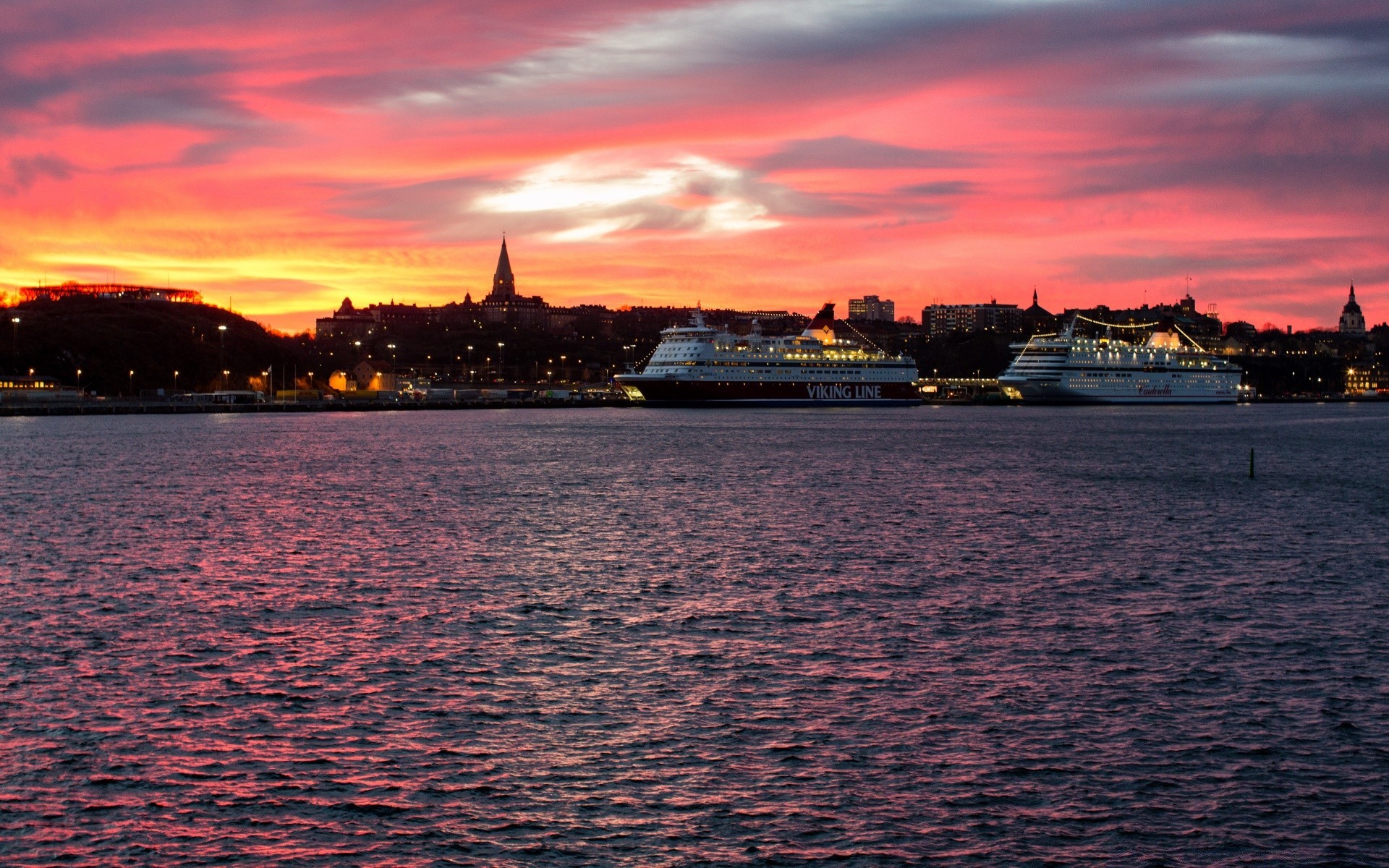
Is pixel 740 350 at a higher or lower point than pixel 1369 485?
higher

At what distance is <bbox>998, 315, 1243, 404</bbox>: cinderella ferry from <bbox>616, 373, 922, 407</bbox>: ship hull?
2145cm

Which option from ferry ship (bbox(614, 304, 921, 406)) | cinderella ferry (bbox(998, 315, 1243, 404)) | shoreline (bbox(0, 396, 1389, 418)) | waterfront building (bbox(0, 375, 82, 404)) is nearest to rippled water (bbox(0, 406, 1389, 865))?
shoreline (bbox(0, 396, 1389, 418))

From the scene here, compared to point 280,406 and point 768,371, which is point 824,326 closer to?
point 768,371

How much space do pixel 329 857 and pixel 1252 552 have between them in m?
26.4

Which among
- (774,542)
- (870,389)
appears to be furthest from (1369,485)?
(870,389)

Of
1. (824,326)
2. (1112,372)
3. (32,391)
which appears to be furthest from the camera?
(1112,372)

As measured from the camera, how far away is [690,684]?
57.2 feet

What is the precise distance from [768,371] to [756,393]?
122 inches

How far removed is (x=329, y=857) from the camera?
11297 mm

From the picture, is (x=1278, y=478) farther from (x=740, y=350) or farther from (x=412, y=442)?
(x=740, y=350)

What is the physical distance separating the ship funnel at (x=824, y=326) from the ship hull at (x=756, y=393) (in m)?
7.31

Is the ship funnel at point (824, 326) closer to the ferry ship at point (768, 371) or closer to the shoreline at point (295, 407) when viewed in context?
the ferry ship at point (768, 371)

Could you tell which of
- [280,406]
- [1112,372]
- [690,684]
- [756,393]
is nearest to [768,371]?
[756,393]

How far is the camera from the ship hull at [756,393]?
510ft
